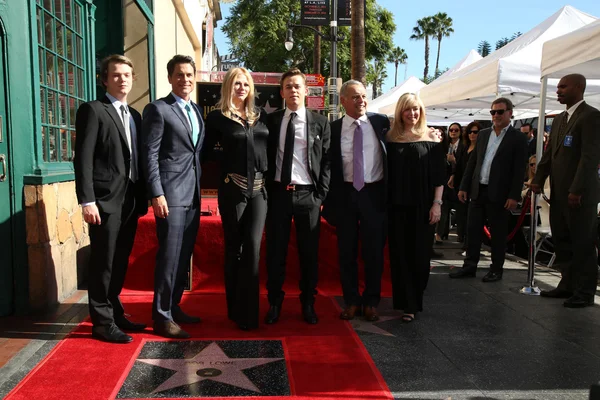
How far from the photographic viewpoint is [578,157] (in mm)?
5109

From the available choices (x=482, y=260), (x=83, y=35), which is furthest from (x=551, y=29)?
(x=83, y=35)

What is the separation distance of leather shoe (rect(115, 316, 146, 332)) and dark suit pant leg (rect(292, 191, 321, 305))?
1320 millimetres

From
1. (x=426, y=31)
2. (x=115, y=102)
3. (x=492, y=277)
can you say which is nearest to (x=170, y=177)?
(x=115, y=102)

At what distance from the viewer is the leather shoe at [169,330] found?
3902mm

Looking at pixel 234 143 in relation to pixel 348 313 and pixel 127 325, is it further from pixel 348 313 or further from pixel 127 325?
pixel 348 313

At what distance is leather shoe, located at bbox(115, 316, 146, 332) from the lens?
4055 millimetres

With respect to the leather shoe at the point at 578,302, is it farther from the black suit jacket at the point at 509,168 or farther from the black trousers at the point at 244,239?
the black trousers at the point at 244,239

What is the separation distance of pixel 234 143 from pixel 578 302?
3.63 m

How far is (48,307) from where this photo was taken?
449 centimetres

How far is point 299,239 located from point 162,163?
1.26m

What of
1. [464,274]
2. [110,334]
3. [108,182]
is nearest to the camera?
[108,182]

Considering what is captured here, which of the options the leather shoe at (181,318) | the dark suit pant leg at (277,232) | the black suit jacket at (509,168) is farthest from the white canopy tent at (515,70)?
the leather shoe at (181,318)

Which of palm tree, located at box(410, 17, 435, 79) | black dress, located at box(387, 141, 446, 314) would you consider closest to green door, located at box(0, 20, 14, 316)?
black dress, located at box(387, 141, 446, 314)

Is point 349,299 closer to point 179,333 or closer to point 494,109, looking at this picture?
point 179,333
